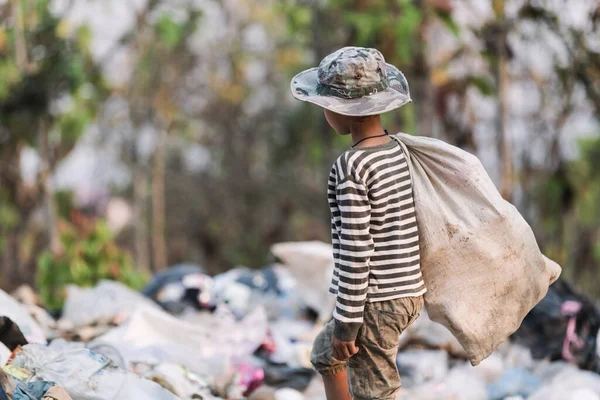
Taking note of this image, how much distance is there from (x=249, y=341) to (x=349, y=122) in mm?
1884

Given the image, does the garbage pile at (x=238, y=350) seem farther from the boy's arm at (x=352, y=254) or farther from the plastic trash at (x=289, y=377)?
the boy's arm at (x=352, y=254)

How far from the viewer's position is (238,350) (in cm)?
388

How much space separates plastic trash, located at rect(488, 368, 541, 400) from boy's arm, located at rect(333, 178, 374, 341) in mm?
1556

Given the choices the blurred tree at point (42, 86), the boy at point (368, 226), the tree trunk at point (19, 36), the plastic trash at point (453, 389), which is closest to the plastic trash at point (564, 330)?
the plastic trash at point (453, 389)

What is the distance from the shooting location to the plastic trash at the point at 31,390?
8.30ft

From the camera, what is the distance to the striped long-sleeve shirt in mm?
2246

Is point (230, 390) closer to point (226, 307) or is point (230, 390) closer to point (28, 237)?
point (226, 307)

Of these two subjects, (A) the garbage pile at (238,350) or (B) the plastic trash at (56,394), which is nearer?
(B) the plastic trash at (56,394)

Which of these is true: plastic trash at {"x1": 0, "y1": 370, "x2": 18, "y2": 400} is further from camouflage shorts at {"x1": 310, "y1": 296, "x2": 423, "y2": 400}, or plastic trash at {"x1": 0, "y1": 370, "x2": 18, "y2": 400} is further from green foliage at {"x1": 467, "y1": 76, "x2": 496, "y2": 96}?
green foliage at {"x1": 467, "y1": 76, "x2": 496, "y2": 96}

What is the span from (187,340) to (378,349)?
1810mm

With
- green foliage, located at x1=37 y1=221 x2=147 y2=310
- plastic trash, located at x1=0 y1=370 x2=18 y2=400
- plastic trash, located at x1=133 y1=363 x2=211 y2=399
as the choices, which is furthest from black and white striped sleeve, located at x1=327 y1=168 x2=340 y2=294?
green foliage, located at x1=37 y1=221 x2=147 y2=310

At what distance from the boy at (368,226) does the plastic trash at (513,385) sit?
1283 millimetres

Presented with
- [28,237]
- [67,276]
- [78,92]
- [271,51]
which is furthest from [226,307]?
[271,51]

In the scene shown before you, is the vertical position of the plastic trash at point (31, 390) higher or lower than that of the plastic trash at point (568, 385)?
higher
